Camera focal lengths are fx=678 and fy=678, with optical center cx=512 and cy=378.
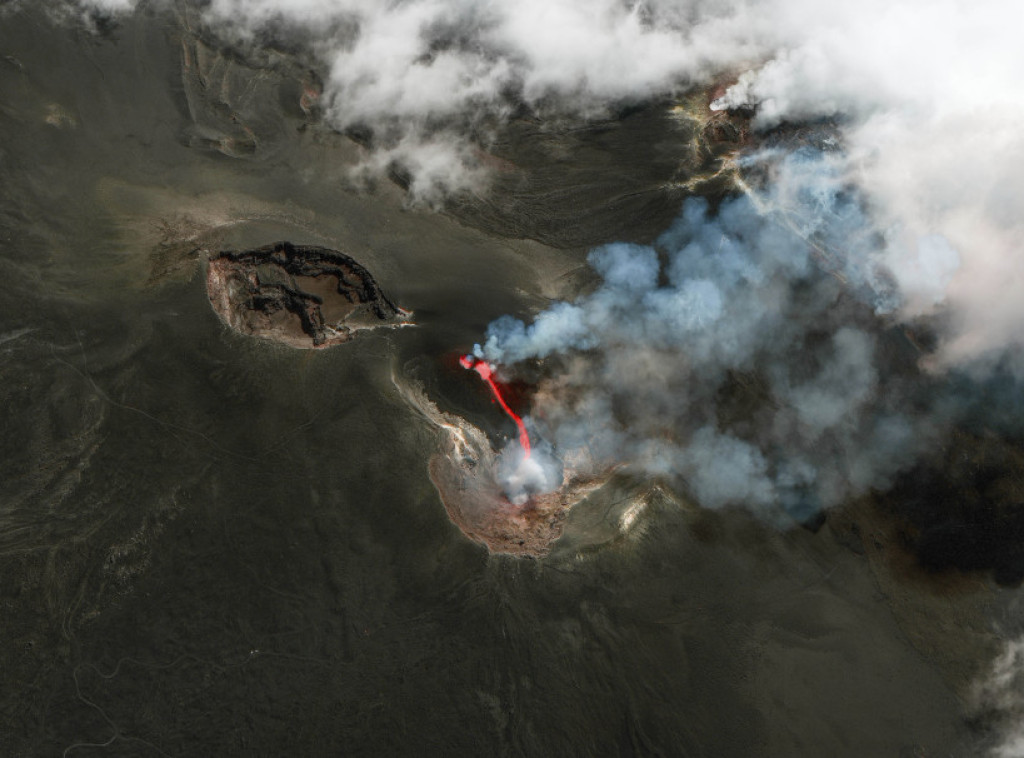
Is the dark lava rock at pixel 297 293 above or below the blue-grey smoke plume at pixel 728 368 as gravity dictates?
below

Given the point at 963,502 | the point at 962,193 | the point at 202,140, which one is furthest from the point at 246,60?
the point at 963,502

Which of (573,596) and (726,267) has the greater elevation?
(726,267)

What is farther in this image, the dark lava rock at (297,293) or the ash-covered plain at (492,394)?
the dark lava rock at (297,293)

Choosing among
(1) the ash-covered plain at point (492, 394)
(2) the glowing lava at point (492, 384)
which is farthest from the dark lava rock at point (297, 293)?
(2) the glowing lava at point (492, 384)

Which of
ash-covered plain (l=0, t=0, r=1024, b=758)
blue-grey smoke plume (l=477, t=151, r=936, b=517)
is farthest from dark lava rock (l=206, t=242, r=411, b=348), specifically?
blue-grey smoke plume (l=477, t=151, r=936, b=517)

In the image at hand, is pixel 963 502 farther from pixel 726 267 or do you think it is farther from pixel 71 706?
pixel 71 706

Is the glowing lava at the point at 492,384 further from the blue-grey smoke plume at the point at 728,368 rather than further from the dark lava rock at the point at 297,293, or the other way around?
the dark lava rock at the point at 297,293
